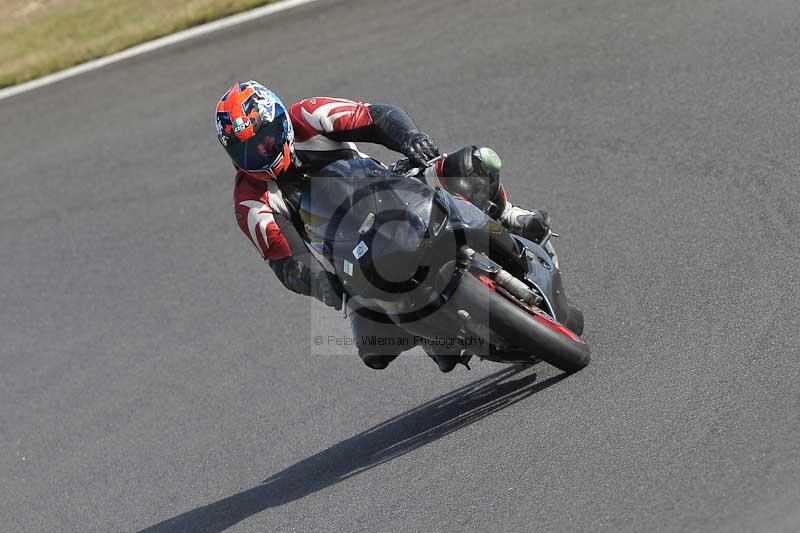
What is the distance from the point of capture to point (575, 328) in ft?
21.8

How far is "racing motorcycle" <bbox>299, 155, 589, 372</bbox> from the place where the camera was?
546 cm

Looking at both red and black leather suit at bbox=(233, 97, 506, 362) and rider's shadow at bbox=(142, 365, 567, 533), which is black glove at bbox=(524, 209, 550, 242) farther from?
rider's shadow at bbox=(142, 365, 567, 533)

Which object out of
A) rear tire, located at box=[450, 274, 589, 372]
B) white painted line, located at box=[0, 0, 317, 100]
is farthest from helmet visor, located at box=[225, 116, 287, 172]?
white painted line, located at box=[0, 0, 317, 100]

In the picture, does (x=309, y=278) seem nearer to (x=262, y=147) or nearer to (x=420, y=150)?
(x=262, y=147)

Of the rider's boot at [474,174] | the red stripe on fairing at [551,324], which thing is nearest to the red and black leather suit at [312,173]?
the rider's boot at [474,174]

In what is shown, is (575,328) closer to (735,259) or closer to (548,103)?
(735,259)

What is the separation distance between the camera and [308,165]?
6430 millimetres

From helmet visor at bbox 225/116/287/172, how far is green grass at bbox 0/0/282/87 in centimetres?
737

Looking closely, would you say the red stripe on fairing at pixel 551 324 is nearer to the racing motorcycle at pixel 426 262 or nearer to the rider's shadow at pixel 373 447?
the racing motorcycle at pixel 426 262

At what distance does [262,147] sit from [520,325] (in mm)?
1667

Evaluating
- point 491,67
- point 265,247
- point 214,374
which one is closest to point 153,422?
point 214,374

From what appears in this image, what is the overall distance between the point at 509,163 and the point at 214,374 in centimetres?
302

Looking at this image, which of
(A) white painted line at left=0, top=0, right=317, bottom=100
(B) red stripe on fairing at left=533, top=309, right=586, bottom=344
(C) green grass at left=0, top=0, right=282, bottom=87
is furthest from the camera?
(C) green grass at left=0, top=0, right=282, bottom=87

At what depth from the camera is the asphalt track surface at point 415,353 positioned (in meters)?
→ 5.56
